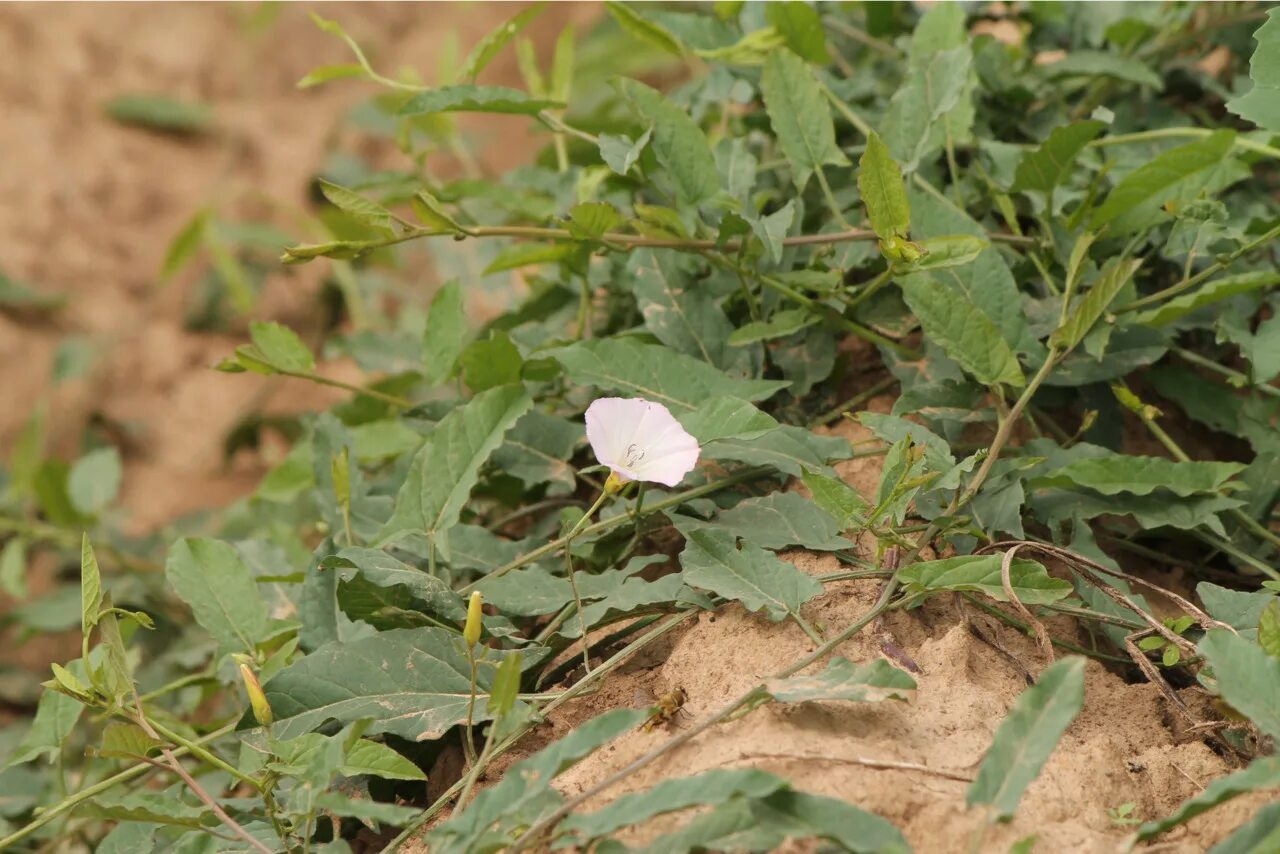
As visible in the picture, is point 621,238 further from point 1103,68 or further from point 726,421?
point 1103,68

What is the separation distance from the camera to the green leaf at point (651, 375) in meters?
1.13

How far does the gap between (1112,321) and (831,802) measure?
579mm

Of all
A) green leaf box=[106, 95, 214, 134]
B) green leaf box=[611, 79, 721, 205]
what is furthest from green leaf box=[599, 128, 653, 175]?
green leaf box=[106, 95, 214, 134]

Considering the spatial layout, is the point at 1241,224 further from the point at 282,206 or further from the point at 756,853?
the point at 282,206

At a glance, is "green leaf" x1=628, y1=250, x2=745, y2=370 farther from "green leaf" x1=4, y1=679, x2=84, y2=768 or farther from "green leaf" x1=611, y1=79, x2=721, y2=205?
"green leaf" x1=4, y1=679, x2=84, y2=768

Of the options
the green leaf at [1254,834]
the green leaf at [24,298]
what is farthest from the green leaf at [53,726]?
the green leaf at [24,298]

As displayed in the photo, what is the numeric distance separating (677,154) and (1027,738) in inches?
26.8

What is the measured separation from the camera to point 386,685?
98 centimetres

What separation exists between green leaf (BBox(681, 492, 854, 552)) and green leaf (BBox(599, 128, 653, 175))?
0.33 meters

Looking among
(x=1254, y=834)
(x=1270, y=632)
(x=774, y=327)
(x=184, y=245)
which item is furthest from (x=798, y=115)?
(x=184, y=245)

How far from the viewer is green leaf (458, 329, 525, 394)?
1.19 metres

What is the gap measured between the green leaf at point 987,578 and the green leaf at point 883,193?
0.29 metres

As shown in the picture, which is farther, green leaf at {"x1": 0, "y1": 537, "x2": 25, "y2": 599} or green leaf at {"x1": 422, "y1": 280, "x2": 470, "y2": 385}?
green leaf at {"x1": 0, "y1": 537, "x2": 25, "y2": 599}

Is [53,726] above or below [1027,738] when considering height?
below
